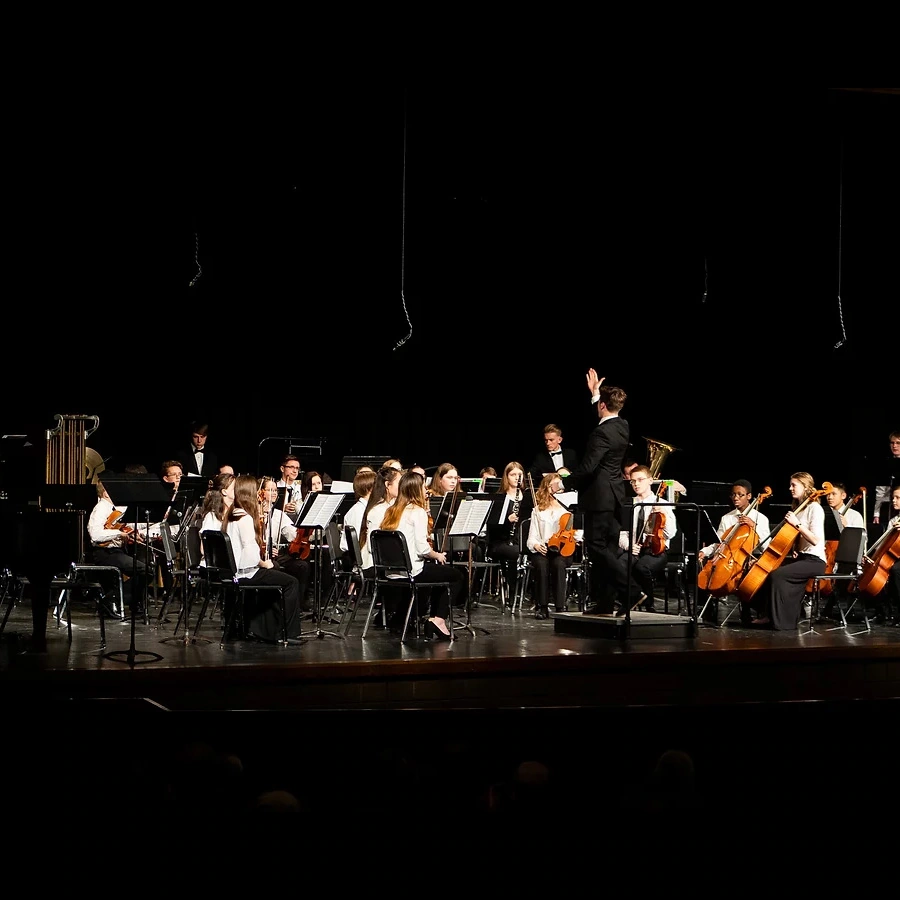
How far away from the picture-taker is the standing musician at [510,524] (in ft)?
32.4

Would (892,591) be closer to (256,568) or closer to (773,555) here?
(773,555)

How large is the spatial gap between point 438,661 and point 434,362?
7893 millimetres

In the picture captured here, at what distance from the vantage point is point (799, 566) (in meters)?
8.51

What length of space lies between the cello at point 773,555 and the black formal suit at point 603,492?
1.30 m

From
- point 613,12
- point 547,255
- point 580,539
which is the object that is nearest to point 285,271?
point 547,255

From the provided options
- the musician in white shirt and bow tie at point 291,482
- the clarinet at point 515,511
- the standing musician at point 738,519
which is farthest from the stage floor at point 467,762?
the musician in white shirt and bow tie at point 291,482

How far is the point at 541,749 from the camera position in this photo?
2393mm

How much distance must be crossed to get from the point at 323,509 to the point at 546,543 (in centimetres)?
251

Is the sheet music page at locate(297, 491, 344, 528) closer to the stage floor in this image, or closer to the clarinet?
the clarinet

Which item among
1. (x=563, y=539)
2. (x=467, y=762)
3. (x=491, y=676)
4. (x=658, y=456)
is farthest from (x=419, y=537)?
(x=467, y=762)

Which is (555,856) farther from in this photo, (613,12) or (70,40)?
(70,40)

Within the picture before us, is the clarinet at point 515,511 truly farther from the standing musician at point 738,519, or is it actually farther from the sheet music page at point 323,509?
the sheet music page at point 323,509

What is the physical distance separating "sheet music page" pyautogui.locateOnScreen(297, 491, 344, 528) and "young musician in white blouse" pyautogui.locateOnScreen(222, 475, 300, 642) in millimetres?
389

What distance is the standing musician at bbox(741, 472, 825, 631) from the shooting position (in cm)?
844
